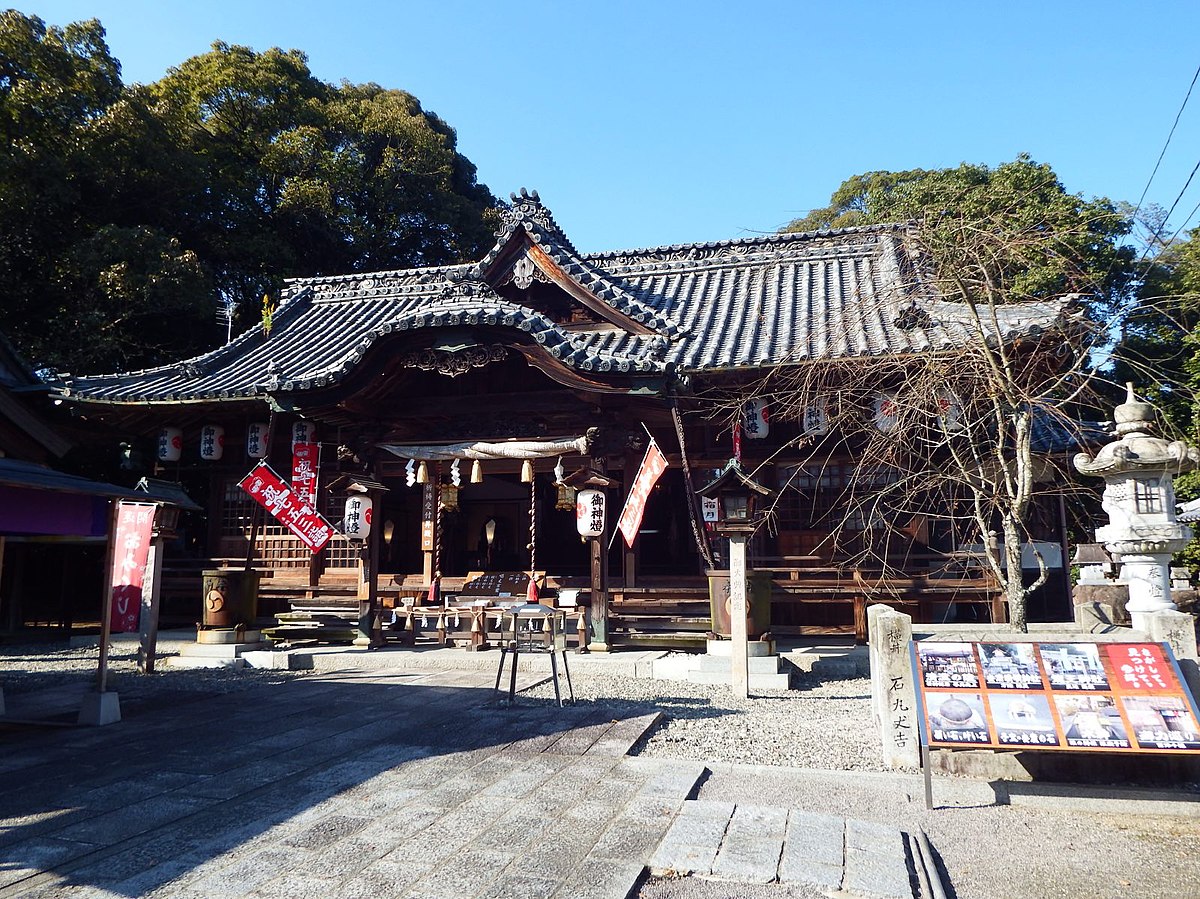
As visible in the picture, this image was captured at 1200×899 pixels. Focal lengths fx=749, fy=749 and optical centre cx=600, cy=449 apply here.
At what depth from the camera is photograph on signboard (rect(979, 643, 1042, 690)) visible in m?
5.30

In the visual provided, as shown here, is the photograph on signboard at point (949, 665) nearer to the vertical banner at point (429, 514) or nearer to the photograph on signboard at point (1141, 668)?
the photograph on signboard at point (1141, 668)

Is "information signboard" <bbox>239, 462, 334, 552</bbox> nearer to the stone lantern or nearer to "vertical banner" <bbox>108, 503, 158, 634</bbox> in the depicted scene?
"vertical banner" <bbox>108, 503, 158, 634</bbox>

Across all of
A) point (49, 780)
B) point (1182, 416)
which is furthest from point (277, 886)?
point (1182, 416)

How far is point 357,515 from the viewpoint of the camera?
483 inches

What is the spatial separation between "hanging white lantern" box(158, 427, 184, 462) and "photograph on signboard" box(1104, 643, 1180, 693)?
1539 cm

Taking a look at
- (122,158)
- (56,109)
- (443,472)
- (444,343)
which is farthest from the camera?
(122,158)

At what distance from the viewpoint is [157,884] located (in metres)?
3.70

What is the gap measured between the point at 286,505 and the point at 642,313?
7.13 metres

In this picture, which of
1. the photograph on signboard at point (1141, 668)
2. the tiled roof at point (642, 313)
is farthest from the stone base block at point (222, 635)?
the photograph on signboard at point (1141, 668)

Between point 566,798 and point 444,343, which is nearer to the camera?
point 566,798

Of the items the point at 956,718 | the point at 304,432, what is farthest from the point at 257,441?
the point at 956,718

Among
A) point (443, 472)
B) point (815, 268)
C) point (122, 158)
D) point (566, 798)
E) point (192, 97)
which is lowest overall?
point (566, 798)

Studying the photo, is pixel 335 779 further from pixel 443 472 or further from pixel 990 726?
pixel 443 472

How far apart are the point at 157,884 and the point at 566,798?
2.43 metres
